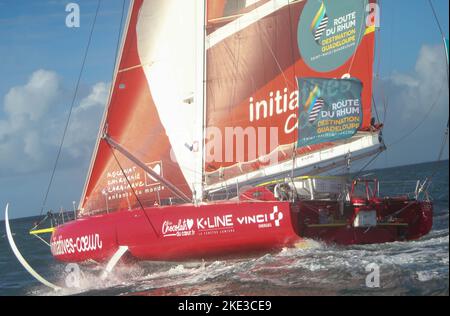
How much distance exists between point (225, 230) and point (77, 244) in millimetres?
4150

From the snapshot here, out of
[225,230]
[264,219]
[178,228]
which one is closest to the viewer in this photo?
[264,219]

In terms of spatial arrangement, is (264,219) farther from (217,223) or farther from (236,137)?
(236,137)

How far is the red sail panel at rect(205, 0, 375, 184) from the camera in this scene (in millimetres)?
14570

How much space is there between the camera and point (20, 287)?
16750 mm

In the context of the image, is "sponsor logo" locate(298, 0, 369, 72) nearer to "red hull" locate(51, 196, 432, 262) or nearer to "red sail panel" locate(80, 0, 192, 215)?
"red hull" locate(51, 196, 432, 262)

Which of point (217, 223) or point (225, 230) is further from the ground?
point (217, 223)

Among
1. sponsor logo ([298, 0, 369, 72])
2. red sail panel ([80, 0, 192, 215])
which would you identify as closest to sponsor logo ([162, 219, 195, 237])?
red sail panel ([80, 0, 192, 215])

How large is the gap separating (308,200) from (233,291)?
2849 millimetres

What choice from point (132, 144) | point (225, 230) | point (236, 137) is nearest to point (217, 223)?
point (225, 230)

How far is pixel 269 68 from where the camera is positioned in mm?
15336

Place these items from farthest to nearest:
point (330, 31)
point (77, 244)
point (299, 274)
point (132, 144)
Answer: point (132, 144), point (77, 244), point (330, 31), point (299, 274)

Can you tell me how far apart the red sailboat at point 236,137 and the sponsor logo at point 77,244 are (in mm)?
35

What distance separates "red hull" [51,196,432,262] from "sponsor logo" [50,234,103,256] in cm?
2
